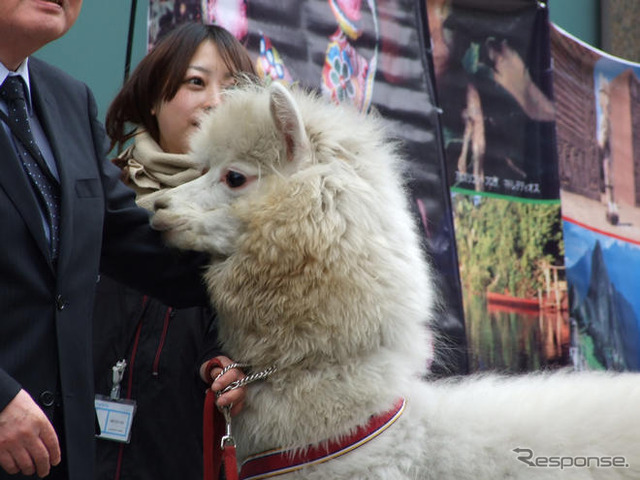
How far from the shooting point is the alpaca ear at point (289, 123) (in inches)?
74.6

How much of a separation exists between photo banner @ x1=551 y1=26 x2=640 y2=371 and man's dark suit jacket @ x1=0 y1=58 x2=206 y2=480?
3.59 meters

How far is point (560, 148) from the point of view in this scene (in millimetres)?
4855

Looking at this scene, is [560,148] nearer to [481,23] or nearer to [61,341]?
[481,23]

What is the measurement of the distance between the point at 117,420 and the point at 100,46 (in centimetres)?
199

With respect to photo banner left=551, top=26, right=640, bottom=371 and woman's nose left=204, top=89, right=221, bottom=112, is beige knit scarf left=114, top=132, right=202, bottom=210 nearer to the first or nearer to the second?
woman's nose left=204, top=89, right=221, bottom=112

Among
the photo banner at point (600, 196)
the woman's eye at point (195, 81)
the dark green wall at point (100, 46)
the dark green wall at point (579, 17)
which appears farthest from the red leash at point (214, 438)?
the dark green wall at point (579, 17)

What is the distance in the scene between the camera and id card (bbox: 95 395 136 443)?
2.12 m

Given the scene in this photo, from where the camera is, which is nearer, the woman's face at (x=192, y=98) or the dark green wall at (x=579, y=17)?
the woman's face at (x=192, y=98)

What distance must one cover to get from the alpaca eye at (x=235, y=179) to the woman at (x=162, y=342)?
194 millimetres

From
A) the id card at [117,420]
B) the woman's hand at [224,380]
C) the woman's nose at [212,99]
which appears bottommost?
the id card at [117,420]

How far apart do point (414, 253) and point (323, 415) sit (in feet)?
1.55

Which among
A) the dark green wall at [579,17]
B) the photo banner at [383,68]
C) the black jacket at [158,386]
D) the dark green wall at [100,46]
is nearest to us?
the black jacket at [158,386]

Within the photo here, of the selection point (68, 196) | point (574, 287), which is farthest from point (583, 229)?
point (68, 196)

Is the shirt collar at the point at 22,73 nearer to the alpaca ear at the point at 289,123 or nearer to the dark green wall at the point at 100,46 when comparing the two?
the alpaca ear at the point at 289,123
